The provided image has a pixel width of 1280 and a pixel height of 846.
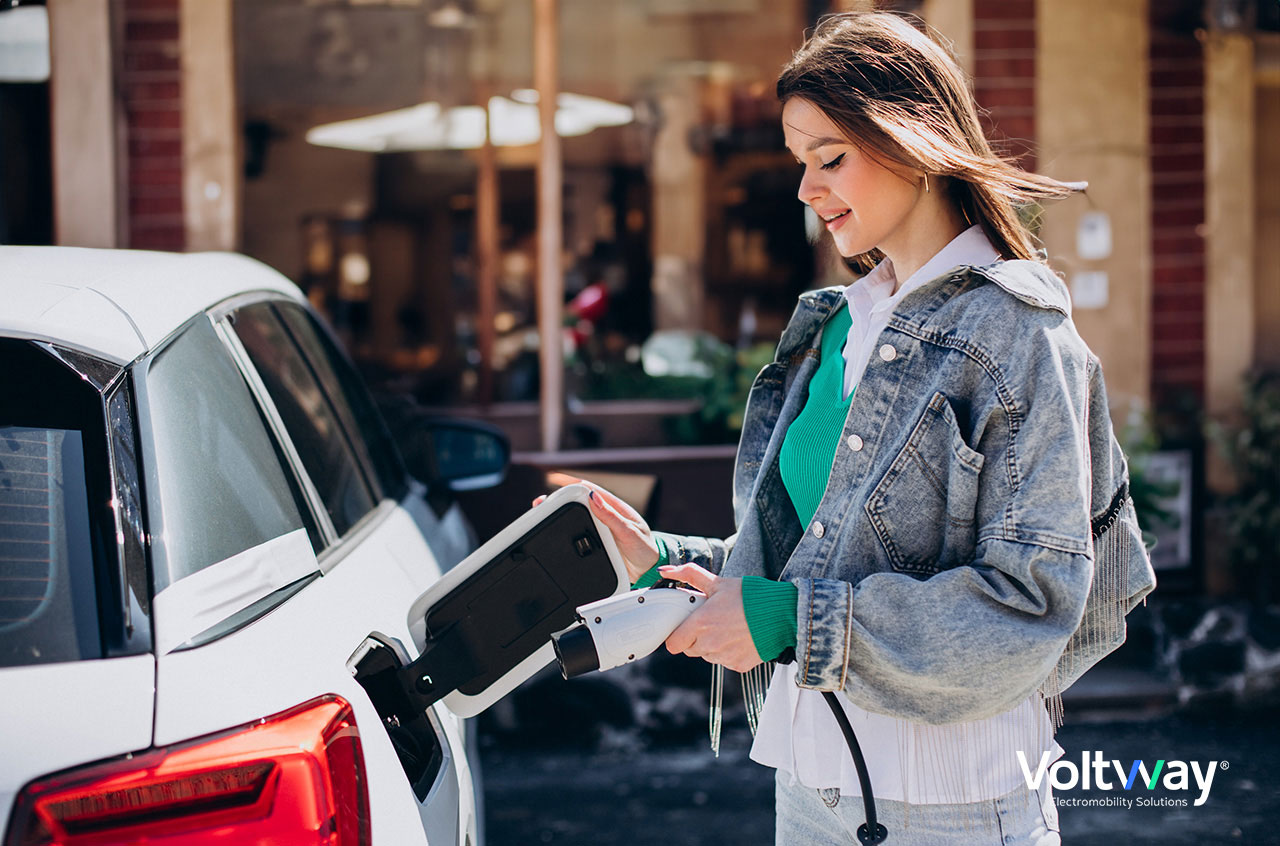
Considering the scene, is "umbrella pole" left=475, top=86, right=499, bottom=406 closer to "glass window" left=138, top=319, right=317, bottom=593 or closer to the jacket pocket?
"glass window" left=138, top=319, right=317, bottom=593

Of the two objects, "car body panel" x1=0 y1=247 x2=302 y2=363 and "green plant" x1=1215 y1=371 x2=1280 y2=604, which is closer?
"car body panel" x1=0 y1=247 x2=302 y2=363

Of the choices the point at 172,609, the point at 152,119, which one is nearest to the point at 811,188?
the point at 172,609

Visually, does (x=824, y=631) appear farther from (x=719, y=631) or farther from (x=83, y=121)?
(x=83, y=121)

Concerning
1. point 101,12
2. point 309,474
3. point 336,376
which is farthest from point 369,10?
point 309,474

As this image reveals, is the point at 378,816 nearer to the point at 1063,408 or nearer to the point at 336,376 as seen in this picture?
the point at 1063,408

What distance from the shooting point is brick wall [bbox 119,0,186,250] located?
5.31 metres

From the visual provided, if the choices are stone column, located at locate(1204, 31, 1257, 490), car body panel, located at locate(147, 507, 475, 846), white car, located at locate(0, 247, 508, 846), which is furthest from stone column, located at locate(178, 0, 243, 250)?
stone column, located at locate(1204, 31, 1257, 490)

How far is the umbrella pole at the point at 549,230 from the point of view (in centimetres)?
571

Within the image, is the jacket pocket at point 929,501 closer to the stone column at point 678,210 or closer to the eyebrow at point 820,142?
the eyebrow at point 820,142

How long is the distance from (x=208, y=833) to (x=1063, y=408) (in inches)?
43.9

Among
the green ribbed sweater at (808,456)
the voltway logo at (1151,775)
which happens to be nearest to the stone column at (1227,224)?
the voltway logo at (1151,775)

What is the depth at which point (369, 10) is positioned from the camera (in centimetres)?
596

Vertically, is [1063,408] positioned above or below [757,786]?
above

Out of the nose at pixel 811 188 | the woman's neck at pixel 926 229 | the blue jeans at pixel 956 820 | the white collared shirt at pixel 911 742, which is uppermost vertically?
the nose at pixel 811 188
